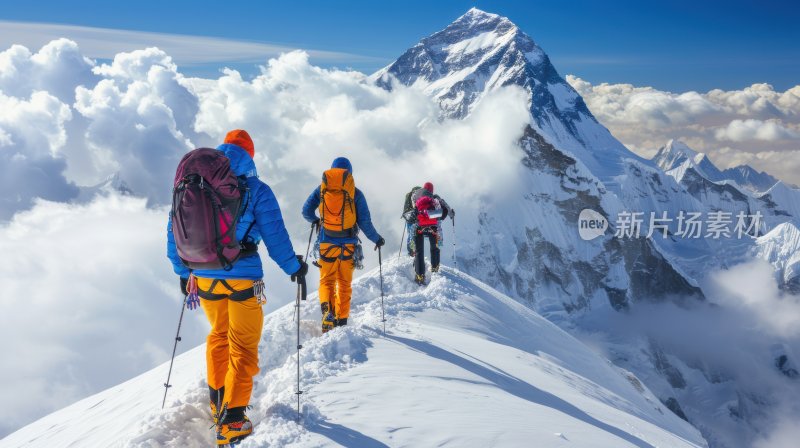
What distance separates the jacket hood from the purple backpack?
0.30 meters

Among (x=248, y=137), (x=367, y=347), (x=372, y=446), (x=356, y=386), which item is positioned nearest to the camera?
(x=372, y=446)

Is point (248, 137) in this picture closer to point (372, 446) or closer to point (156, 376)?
point (372, 446)

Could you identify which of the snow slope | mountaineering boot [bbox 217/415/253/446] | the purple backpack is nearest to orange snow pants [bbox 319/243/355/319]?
the snow slope

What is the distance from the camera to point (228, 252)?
4.94 metres

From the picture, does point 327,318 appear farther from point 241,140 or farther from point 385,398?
point 241,140

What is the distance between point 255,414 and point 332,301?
3.86 metres

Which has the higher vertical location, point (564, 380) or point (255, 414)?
point (255, 414)

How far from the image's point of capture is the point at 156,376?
9133mm

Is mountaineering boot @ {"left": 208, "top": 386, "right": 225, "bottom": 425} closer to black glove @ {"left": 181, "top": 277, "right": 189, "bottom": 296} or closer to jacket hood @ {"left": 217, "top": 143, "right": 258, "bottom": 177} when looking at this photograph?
black glove @ {"left": 181, "top": 277, "right": 189, "bottom": 296}

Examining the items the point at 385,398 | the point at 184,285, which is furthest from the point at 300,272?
the point at 385,398

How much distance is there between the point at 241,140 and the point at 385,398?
343 cm

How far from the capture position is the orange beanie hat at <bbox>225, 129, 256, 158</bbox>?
5.45m

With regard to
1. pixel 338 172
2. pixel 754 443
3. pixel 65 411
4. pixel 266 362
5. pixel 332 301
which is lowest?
pixel 754 443

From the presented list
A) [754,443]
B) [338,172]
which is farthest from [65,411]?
[754,443]
